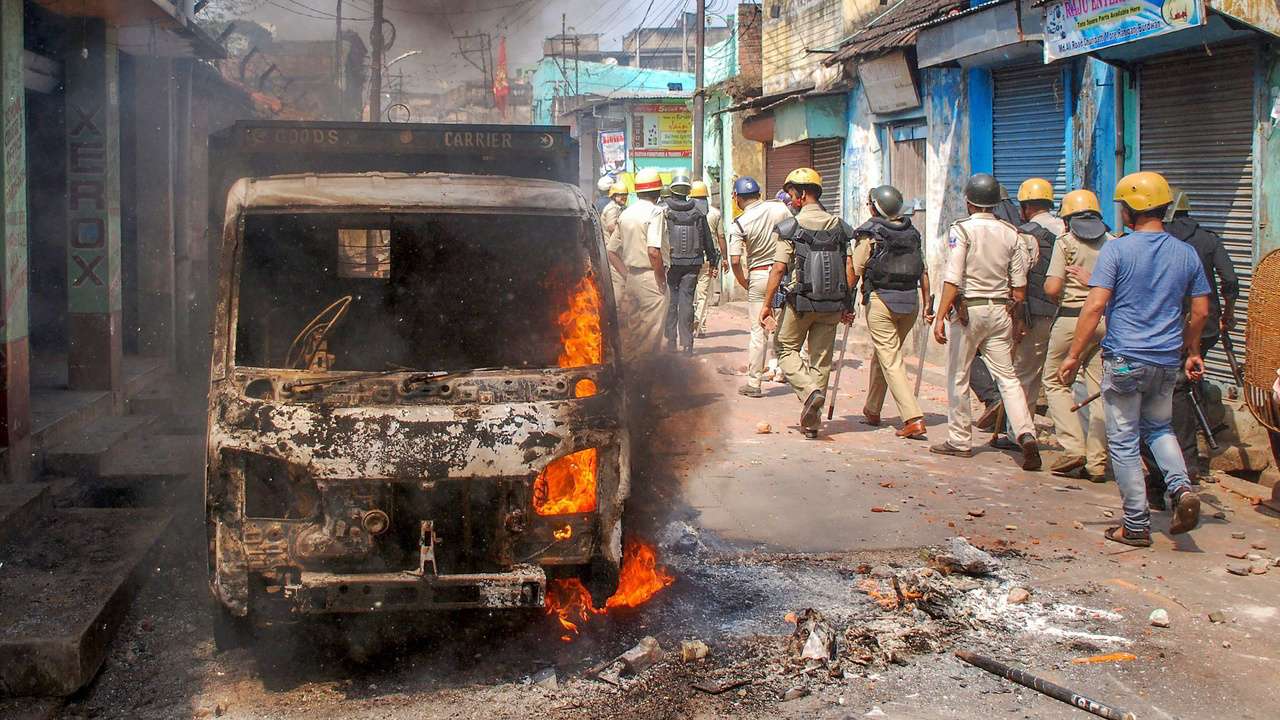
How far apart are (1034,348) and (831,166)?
10.7m

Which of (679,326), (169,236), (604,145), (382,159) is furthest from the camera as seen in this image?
(604,145)

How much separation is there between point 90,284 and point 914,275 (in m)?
6.61

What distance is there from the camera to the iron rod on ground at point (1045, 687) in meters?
4.24

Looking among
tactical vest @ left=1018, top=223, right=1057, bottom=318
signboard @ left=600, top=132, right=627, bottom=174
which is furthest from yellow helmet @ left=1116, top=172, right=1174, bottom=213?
signboard @ left=600, top=132, right=627, bottom=174

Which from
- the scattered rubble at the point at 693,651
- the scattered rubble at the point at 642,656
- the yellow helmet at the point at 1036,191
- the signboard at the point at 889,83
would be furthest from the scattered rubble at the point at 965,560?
the signboard at the point at 889,83

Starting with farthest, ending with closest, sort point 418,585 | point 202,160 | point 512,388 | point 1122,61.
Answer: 1. point 202,160
2. point 1122,61
3. point 512,388
4. point 418,585

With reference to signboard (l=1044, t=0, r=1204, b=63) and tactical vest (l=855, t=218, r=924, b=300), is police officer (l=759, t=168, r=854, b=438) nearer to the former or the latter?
tactical vest (l=855, t=218, r=924, b=300)

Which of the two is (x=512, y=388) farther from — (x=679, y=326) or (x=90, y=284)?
(x=679, y=326)

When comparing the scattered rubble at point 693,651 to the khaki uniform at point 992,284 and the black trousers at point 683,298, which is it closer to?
the khaki uniform at point 992,284

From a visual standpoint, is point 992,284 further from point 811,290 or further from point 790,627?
point 790,627

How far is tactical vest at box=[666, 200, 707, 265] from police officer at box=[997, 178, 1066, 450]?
4.25 m

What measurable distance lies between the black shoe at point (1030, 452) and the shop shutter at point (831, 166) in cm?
1058

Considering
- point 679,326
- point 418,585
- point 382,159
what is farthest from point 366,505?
point 679,326

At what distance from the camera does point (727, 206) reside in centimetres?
2584
